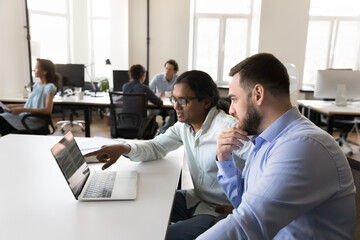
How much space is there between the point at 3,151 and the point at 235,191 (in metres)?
1.36

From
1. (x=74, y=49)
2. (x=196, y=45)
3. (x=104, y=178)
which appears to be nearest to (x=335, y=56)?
(x=196, y=45)

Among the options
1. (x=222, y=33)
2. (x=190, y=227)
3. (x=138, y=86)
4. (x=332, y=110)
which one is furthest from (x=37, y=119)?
(x=222, y=33)

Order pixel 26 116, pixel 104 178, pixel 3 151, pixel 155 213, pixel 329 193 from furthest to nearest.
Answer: pixel 26 116 < pixel 3 151 < pixel 104 178 < pixel 155 213 < pixel 329 193

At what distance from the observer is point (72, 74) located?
4.50 meters

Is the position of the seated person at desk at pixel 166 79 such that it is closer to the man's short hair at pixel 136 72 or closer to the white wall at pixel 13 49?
the man's short hair at pixel 136 72

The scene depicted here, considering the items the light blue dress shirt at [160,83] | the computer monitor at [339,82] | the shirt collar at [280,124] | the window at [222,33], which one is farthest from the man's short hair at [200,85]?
the window at [222,33]

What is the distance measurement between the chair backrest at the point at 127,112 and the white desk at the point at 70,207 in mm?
1782

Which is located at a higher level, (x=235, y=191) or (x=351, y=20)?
(x=351, y=20)

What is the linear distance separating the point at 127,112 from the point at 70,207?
2.32 m

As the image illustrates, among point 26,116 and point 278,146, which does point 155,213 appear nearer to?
point 278,146

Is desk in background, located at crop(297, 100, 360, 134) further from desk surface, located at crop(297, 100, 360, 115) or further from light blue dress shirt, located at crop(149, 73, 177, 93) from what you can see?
light blue dress shirt, located at crop(149, 73, 177, 93)

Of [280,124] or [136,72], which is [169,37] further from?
[280,124]

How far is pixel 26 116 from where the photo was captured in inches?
121

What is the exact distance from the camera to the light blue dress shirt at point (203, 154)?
4.73ft
